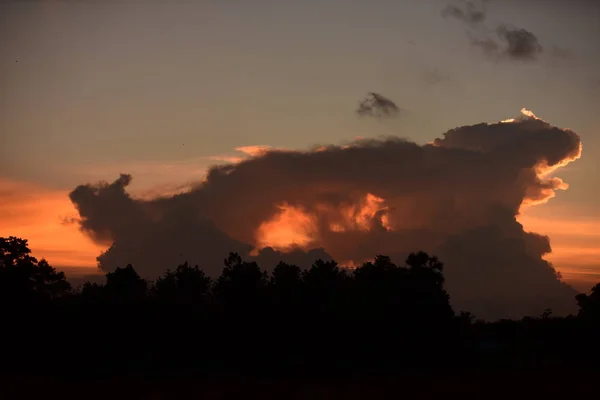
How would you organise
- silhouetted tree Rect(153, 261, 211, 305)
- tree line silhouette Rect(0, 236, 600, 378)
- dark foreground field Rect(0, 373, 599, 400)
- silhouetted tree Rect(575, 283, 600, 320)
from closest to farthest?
1. dark foreground field Rect(0, 373, 599, 400)
2. tree line silhouette Rect(0, 236, 600, 378)
3. silhouetted tree Rect(153, 261, 211, 305)
4. silhouetted tree Rect(575, 283, 600, 320)

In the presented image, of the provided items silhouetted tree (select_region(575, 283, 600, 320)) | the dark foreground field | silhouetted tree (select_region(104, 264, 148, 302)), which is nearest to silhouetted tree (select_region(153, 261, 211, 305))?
silhouetted tree (select_region(104, 264, 148, 302))

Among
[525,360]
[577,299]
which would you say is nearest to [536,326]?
[525,360]

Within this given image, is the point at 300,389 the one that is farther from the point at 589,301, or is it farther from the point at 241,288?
the point at 589,301

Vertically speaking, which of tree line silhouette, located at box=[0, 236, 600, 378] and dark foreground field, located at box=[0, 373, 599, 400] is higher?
tree line silhouette, located at box=[0, 236, 600, 378]

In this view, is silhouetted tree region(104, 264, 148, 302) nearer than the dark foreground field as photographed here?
No

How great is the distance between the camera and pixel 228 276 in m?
59.1

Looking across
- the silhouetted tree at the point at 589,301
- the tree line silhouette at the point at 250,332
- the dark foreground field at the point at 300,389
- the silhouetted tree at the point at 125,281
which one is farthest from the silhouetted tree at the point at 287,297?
the silhouetted tree at the point at 589,301

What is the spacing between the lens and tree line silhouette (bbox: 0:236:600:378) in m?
50.4

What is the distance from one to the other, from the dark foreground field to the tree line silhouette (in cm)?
280

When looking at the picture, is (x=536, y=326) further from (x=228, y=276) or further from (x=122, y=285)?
(x=122, y=285)

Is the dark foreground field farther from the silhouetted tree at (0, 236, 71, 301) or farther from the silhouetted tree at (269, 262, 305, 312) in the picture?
the silhouetted tree at (0, 236, 71, 301)

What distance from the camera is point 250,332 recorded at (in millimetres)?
51906

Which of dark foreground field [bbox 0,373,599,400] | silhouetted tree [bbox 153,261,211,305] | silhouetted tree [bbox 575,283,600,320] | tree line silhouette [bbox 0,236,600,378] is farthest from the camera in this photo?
silhouetted tree [bbox 575,283,600,320]

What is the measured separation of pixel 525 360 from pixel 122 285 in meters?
40.7
